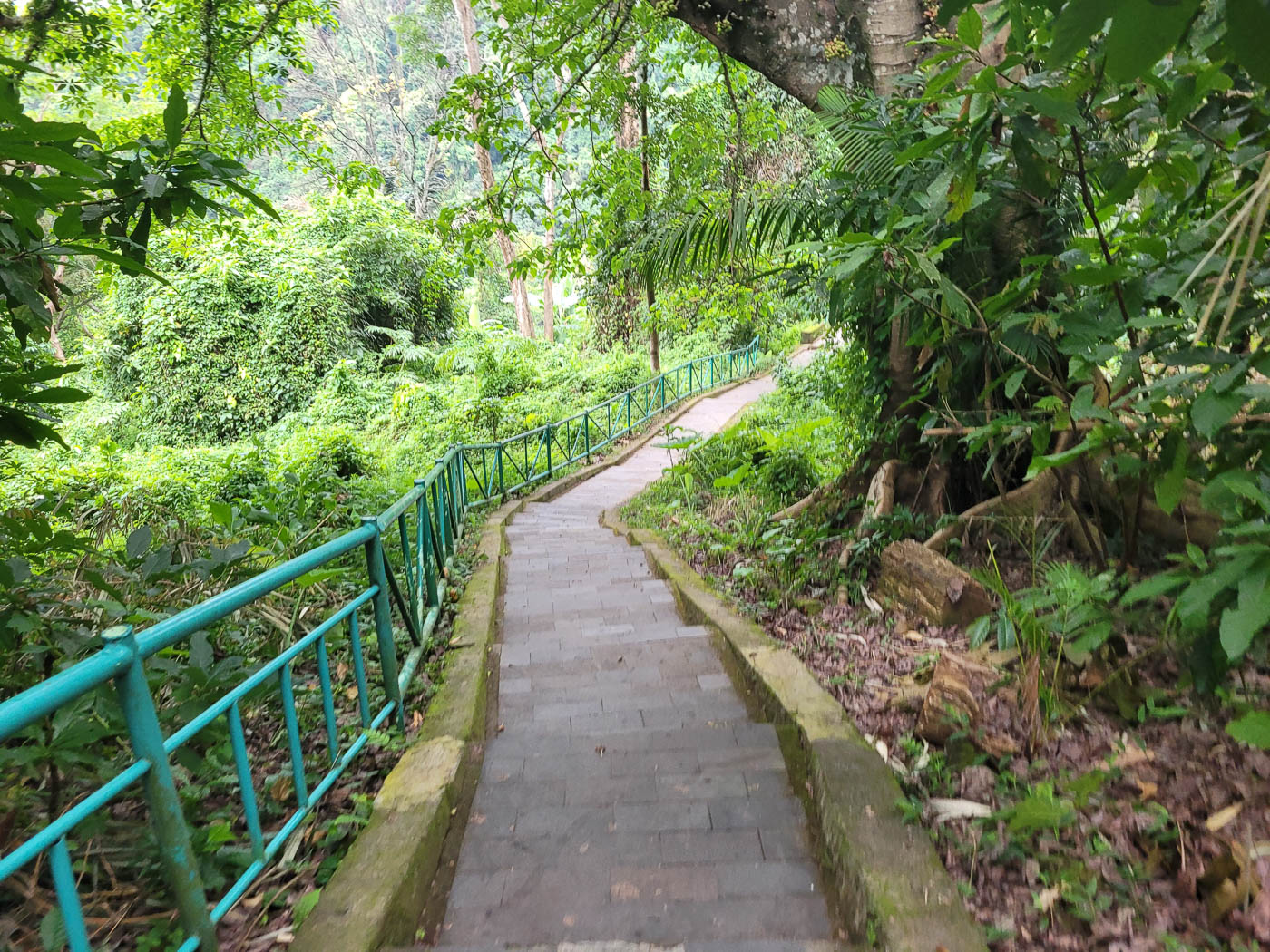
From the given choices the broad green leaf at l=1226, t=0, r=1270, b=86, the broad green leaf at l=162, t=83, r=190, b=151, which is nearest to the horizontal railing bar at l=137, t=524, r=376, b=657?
the broad green leaf at l=162, t=83, r=190, b=151

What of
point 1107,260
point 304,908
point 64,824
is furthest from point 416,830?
point 1107,260

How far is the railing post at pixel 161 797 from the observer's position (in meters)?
1.43

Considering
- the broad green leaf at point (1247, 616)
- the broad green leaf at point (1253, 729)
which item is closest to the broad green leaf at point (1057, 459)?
the broad green leaf at point (1247, 616)

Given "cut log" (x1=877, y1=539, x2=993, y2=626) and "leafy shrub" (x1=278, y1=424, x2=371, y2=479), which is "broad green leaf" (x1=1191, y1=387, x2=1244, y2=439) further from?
"leafy shrub" (x1=278, y1=424, x2=371, y2=479)

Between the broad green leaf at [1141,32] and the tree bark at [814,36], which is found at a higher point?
the tree bark at [814,36]

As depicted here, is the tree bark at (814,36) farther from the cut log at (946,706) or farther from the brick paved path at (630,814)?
the brick paved path at (630,814)

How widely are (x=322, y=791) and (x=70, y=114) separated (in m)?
9.56

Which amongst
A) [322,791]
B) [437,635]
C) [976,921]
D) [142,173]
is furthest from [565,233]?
[976,921]

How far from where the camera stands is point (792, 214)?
4.16 metres

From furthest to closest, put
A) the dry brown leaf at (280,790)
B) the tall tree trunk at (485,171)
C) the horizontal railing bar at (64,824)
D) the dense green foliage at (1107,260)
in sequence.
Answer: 1. the tall tree trunk at (485,171)
2. the dry brown leaf at (280,790)
3. the dense green foliage at (1107,260)
4. the horizontal railing bar at (64,824)

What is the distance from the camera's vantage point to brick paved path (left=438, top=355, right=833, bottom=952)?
1.90 m

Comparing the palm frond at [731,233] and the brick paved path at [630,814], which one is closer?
the brick paved path at [630,814]

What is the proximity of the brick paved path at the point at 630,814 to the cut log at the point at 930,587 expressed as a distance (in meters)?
1.03

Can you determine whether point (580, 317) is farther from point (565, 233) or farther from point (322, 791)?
point (322, 791)
